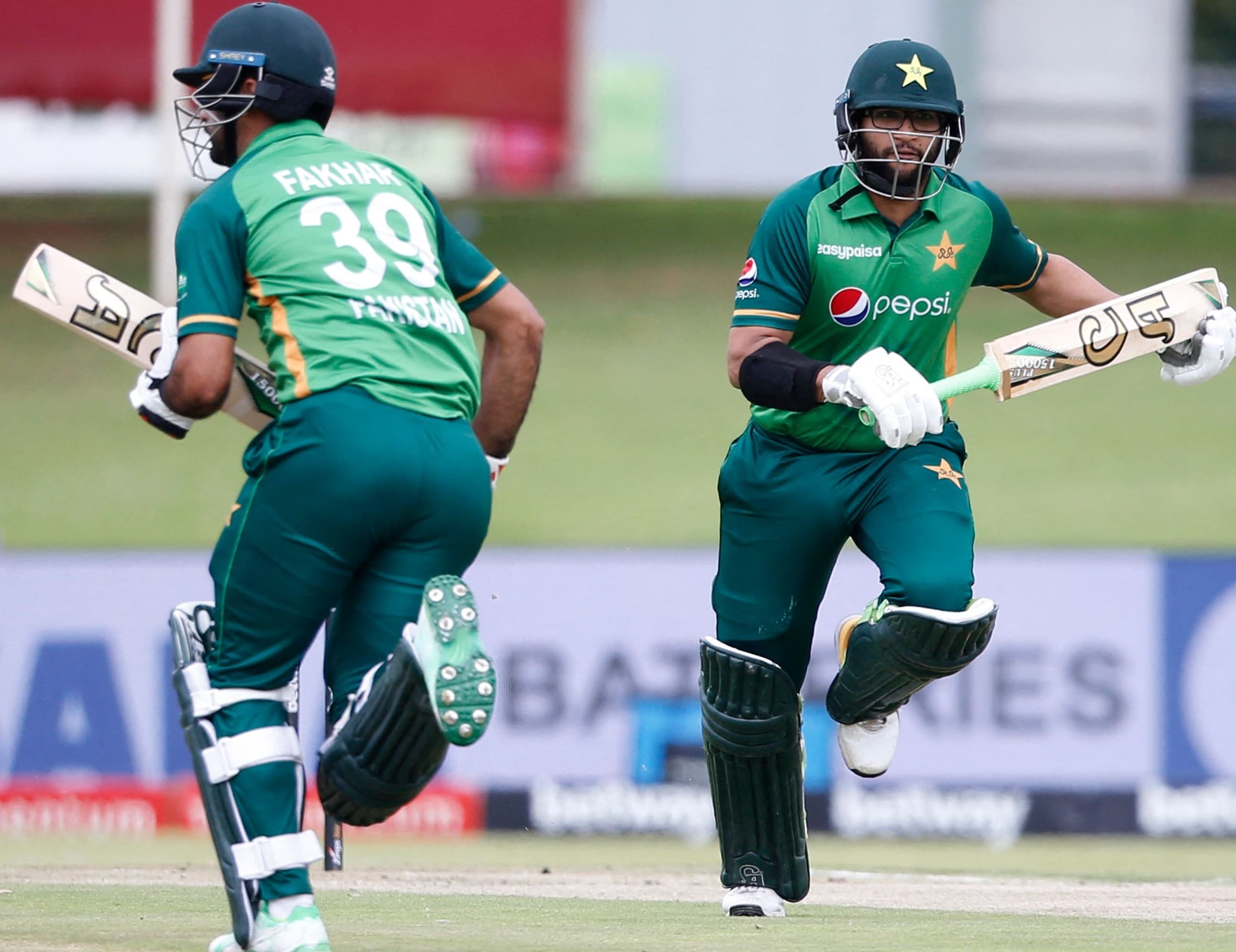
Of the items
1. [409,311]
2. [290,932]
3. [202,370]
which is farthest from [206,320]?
[290,932]

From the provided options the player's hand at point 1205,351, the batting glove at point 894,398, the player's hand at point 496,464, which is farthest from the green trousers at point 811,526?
the player's hand at point 496,464

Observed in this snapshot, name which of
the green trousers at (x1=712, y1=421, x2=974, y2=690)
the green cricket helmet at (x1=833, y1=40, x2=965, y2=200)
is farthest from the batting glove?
the green cricket helmet at (x1=833, y1=40, x2=965, y2=200)

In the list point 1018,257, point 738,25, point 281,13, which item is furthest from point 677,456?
point 281,13

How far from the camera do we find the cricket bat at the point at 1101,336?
5480 millimetres

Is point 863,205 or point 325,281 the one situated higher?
point 863,205

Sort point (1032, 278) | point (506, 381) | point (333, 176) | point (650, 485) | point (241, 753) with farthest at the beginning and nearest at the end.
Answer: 1. point (650, 485)
2. point (1032, 278)
3. point (506, 381)
4. point (333, 176)
5. point (241, 753)

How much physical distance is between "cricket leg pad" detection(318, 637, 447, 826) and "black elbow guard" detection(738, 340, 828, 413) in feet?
4.40

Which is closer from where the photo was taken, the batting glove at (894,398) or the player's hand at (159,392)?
the player's hand at (159,392)

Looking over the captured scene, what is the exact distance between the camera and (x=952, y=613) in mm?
5137

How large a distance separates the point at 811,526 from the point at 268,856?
5.93 feet

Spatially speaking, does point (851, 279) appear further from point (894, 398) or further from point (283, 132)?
point (283, 132)

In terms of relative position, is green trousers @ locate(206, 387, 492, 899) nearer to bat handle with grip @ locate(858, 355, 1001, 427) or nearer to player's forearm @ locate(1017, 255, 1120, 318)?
bat handle with grip @ locate(858, 355, 1001, 427)

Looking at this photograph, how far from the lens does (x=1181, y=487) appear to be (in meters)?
15.9

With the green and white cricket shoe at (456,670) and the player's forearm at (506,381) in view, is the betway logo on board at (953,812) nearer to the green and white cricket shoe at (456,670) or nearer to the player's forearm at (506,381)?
the player's forearm at (506,381)
